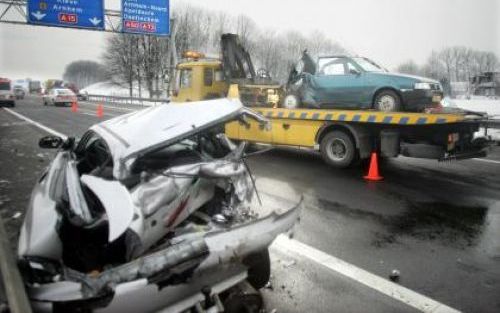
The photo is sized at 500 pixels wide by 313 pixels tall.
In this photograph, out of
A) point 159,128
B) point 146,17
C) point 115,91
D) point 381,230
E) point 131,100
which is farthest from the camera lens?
point 115,91

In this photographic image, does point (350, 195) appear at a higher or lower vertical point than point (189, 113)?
lower

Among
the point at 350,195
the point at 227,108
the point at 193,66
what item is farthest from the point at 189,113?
the point at 193,66

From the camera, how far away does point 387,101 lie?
29.3 ft

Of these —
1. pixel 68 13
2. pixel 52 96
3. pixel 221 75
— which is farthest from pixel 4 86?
pixel 221 75

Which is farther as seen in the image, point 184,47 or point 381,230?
point 184,47

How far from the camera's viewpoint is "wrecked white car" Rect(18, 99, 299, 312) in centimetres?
228

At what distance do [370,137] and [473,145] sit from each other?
1.92m

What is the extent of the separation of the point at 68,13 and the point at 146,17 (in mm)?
4186

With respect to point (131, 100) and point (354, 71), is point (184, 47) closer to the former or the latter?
point (131, 100)

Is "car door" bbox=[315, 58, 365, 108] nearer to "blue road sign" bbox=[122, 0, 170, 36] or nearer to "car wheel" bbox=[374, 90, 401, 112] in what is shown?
"car wheel" bbox=[374, 90, 401, 112]

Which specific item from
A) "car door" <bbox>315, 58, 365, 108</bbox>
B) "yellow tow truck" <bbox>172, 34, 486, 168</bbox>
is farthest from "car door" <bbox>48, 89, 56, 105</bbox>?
"car door" <bbox>315, 58, 365, 108</bbox>

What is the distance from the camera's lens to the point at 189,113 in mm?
3391

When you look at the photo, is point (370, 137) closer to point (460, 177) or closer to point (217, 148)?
point (460, 177)

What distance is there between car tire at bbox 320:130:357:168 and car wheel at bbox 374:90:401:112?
1092 millimetres
